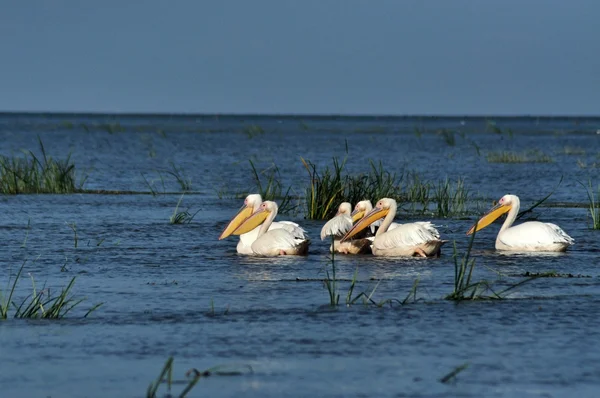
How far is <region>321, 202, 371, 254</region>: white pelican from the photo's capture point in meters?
13.0

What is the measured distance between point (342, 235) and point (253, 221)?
0.93m

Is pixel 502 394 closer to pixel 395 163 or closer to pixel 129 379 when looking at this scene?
pixel 129 379

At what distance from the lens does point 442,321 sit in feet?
28.6

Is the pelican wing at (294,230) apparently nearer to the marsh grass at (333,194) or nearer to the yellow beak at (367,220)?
the yellow beak at (367,220)

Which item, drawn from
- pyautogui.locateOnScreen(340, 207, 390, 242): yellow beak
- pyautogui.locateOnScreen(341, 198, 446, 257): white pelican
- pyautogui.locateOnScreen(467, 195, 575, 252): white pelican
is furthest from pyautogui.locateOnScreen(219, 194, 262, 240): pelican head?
pyautogui.locateOnScreen(467, 195, 575, 252): white pelican

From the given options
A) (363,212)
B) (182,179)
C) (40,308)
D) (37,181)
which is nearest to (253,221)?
(363,212)

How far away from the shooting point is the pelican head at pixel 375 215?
13.2m

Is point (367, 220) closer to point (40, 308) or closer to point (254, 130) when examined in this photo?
point (40, 308)

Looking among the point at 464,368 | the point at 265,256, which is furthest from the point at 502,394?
the point at 265,256

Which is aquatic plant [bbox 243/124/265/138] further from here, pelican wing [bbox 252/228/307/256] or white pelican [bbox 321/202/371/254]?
pelican wing [bbox 252/228/307/256]

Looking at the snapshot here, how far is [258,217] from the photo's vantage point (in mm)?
13383

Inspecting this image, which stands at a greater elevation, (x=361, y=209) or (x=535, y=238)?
(x=361, y=209)

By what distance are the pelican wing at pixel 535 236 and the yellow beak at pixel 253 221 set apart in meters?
2.44

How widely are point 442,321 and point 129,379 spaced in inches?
102
